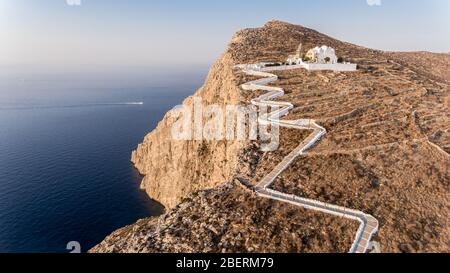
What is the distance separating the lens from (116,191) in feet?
278

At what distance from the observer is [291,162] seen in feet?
106

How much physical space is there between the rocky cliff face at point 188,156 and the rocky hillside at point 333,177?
48cm

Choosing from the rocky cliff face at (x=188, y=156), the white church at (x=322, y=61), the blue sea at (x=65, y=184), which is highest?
the white church at (x=322, y=61)

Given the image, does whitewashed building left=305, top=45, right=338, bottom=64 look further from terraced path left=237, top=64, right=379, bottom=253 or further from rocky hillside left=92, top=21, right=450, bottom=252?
terraced path left=237, top=64, right=379, bottom=253

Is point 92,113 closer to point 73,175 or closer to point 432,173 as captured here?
point 73,175

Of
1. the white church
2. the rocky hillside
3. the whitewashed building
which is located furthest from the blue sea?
the whitewashed building

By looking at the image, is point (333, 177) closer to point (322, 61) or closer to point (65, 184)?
point (322, 61)

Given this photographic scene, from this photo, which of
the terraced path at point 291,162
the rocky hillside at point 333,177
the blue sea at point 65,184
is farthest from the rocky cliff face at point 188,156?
the blue sea at point 65,184

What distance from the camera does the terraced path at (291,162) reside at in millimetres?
22719

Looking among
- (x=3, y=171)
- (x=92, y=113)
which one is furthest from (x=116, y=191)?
(x=92, y=113)

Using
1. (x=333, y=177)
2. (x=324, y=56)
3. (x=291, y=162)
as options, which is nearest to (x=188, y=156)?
(x=324, y=56)

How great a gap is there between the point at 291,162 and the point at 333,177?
449 cm

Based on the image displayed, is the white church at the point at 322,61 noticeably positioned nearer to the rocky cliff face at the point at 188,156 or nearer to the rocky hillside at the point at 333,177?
the rocky hillside at the point at 333,177
